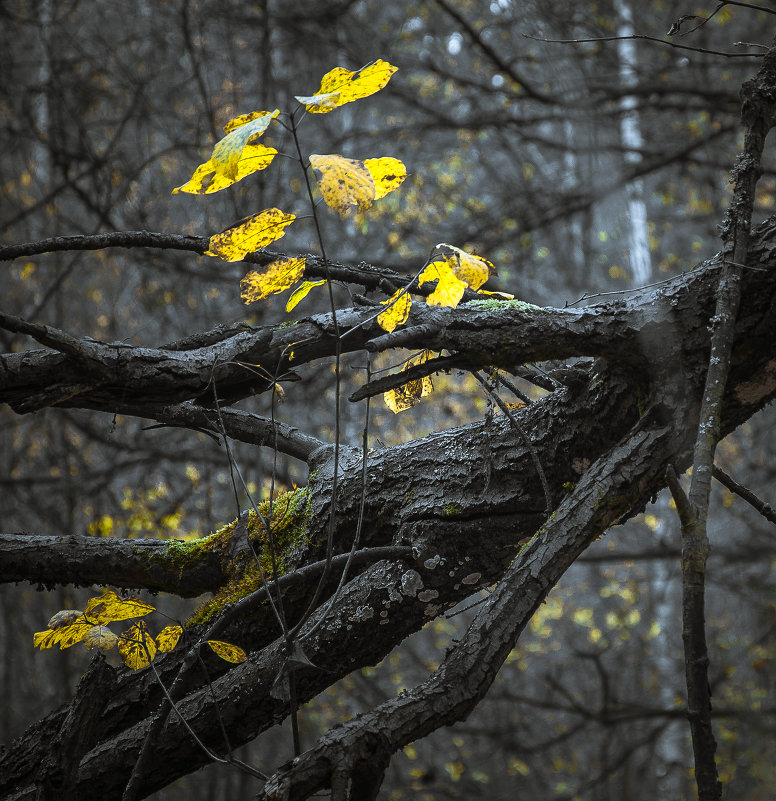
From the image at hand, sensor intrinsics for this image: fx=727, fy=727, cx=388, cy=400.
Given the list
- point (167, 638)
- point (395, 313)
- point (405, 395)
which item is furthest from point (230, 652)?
point (395, 313)

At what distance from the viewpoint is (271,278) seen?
4.37 ft

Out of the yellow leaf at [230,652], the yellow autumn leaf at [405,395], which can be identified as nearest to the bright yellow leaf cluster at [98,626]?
the yellow leaf at [230,652]

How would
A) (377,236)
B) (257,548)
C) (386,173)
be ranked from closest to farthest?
(386,173) → (257,548) → (377,236)

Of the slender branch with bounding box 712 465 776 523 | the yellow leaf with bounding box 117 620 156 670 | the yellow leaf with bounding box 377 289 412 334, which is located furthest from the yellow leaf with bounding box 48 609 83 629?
the slender branch with bounding box 712 465 776 523

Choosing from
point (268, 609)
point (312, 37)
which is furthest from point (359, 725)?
point (312, 37)

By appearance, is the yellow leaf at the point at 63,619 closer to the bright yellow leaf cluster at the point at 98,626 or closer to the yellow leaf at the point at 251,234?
the bright yellow leaf cluster at the point at 98,626

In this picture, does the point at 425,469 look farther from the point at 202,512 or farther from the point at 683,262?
the point at 683,262

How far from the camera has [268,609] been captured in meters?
1.76

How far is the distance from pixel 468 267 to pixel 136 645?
1072 millimetres

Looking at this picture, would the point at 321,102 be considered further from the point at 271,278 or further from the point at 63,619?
the point at 63,619

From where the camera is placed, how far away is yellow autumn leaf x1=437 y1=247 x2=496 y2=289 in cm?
119

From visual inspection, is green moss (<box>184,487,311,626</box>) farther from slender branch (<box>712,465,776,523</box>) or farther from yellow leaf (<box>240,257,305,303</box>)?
slender branch (<box>712,465,776,523</box>)

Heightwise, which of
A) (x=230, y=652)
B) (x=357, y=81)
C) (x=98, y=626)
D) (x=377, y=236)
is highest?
(x=377, y=236)

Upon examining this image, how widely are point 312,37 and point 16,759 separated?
4494 mm
